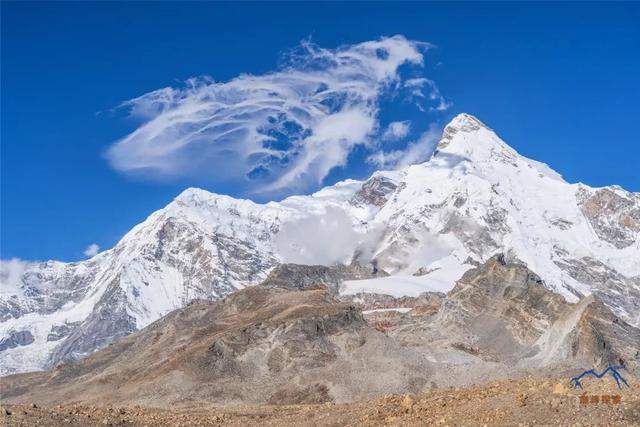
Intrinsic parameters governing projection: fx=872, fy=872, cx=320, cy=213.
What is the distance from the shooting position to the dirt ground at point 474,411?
1324 inches

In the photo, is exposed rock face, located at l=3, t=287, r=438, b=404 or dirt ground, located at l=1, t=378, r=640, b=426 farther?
exposed rock face, located at l=3, t=287, r=438, b=404

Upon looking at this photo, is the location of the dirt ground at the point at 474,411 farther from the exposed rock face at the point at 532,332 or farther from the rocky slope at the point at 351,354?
the exposed rock face at the point at 532,332

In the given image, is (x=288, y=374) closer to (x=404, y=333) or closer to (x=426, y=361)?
(x=426, y=361)

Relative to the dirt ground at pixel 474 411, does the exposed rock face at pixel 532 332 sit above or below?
above

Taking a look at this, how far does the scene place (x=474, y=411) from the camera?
1446 inches

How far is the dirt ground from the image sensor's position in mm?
33625

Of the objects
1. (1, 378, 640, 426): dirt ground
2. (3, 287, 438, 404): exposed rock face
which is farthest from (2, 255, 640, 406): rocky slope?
(1, 378, 640, 426): dirt ground

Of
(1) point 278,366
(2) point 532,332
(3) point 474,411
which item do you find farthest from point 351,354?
(3) point 474,411

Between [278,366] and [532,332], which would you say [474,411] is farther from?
[532,332]

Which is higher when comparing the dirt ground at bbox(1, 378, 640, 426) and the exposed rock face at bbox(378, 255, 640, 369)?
the exposed rock face at bbox(378, 255, 640, 369)

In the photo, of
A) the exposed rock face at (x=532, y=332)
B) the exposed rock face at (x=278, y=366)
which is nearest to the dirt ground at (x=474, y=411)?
the exposed rock face at (x=278, y=366)

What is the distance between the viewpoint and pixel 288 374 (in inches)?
5566

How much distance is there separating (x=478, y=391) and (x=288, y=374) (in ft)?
329

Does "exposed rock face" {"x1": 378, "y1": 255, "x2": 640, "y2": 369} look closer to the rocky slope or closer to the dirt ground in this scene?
the rocky slope
